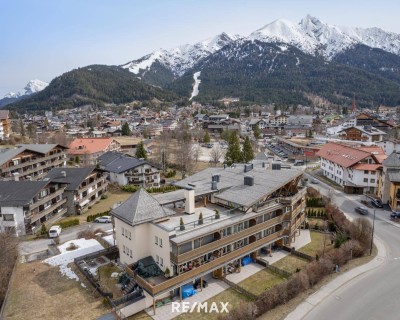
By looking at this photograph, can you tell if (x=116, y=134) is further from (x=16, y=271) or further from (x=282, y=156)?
(x=16, y=271)

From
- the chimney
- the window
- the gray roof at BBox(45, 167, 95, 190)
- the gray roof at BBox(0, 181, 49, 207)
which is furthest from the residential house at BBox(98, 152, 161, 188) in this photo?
the chimney

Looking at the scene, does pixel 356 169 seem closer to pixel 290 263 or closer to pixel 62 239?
pixel 290 263

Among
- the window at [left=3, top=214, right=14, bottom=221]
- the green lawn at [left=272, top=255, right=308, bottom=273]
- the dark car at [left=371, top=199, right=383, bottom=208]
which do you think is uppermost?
the window at [left=3, top=214, right=14, bottom=221]

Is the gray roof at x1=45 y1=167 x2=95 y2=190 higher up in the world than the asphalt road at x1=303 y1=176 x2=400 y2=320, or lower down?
higher up

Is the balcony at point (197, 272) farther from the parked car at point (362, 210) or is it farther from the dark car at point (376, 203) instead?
the dark car at point (376, 203)

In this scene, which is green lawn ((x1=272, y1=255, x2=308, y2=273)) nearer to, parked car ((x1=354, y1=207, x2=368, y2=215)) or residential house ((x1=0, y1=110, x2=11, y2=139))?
parked car ((x1=354, y1=207, x2=368, y2=215))

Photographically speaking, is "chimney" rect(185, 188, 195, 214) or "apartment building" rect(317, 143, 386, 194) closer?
"chimney" rect(185, 188, 195, 214)

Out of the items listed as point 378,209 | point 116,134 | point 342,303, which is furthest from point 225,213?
point 116,134
